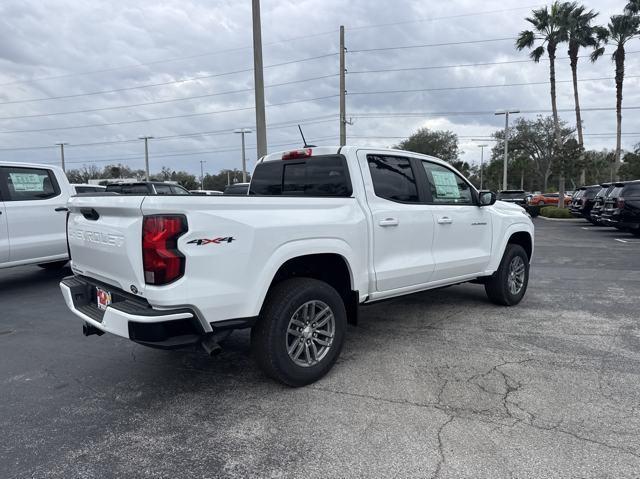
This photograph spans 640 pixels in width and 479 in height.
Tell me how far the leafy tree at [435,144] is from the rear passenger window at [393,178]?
5970 centimetres

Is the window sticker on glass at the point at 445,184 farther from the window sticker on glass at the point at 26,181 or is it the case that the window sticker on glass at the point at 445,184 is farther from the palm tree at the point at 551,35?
the palm tree at the point at 551,35

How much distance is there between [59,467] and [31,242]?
17.5 ft

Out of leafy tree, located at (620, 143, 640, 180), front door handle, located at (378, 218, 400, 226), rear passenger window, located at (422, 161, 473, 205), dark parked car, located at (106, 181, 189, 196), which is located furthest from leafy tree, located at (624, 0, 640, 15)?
leafy tree, located at (620, 143, 640, 180)

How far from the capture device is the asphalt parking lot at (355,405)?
262cm

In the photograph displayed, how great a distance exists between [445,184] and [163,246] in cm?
330

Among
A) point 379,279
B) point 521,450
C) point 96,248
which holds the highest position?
point 96,248

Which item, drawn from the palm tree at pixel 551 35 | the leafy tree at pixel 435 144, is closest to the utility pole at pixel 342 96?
the palm tree at pixel 551 35

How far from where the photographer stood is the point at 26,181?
699 cm

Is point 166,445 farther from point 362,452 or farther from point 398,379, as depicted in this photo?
point 398,379

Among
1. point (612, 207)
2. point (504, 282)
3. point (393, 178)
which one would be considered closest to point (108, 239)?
point (393, 178)

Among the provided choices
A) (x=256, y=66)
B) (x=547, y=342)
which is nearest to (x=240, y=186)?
(x=256, y=66)

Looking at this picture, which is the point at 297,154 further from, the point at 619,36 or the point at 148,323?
the point at 619,36

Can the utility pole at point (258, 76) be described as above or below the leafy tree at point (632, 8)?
below

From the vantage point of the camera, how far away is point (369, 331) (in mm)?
5000
